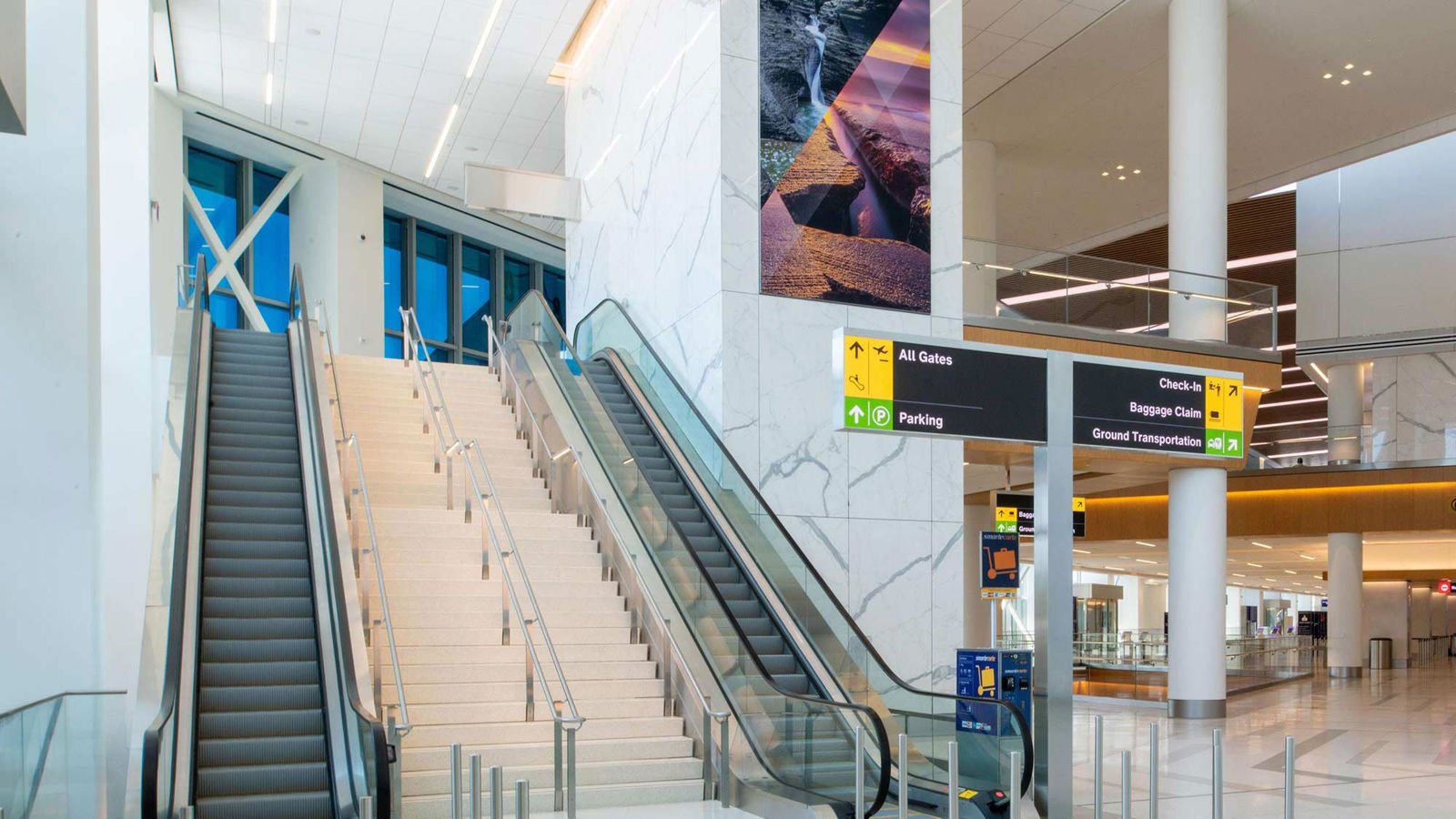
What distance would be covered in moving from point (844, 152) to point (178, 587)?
8006mm

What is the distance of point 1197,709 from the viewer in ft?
51.0

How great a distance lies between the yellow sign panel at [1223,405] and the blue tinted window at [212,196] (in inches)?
748

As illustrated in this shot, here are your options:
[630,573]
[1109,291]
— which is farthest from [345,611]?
[1109,291]

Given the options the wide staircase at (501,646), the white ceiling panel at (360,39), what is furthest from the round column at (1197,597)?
the white ceiling panel at (360,39)

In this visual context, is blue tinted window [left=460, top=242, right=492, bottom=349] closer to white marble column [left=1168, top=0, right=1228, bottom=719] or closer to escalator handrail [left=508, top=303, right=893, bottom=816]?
white marble column [left=1168, top=0, right=1228, bottom=719]

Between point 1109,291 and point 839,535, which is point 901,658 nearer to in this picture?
point 839,535

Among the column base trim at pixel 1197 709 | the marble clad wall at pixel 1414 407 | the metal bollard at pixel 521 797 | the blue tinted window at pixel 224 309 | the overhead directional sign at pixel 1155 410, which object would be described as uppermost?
the blue tinted window at pixel 224 309

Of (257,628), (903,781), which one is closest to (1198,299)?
(903,781)

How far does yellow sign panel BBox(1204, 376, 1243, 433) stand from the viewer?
24.0 feet

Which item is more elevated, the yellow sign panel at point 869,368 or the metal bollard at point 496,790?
the yellow sign panel at point 869,368

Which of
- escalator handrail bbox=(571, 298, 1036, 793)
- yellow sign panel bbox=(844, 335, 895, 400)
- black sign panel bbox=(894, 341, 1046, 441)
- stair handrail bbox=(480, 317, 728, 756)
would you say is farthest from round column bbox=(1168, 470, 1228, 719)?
yellow sign panel bbox=(844, 335, 895, 400)

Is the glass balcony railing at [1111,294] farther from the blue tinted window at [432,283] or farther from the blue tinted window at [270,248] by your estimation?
the blue tinted window at [432,283]

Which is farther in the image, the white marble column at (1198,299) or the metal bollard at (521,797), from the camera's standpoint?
the white marble column at (1198,299)

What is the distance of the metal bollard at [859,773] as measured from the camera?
6.97 metres
